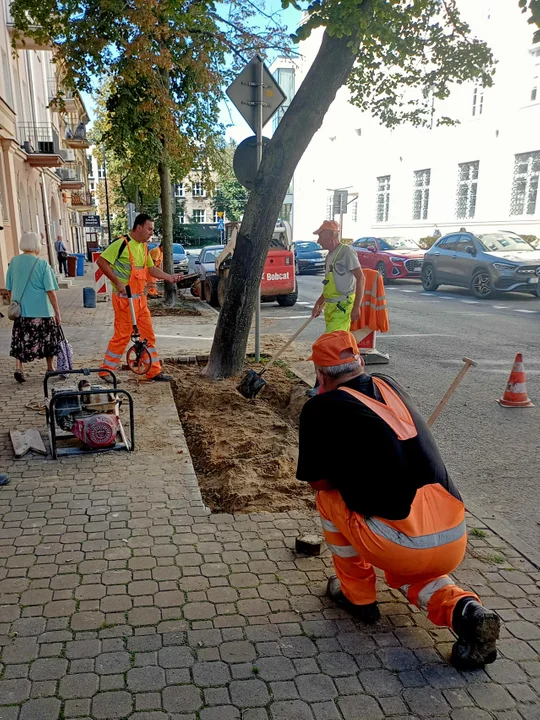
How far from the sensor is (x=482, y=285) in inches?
663

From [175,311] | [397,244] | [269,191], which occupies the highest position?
[269,191]

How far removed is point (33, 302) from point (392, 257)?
16682 millimetres

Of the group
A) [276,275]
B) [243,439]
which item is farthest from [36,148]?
[243,439]

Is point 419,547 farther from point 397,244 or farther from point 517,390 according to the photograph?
point 397,244

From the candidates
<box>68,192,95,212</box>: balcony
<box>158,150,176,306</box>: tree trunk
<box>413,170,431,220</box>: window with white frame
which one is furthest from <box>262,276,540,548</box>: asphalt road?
<box>68,192,95,212</box>: balcony

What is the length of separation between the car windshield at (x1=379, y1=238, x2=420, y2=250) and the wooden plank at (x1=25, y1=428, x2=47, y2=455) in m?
19.6

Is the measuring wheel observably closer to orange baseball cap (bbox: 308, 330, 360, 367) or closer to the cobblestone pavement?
the cobblestone pavement

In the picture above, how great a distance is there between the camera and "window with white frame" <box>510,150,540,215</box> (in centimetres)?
2406

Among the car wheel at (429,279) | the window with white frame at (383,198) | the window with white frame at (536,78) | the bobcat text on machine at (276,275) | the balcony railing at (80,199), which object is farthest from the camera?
the balcony railing at (80,199)

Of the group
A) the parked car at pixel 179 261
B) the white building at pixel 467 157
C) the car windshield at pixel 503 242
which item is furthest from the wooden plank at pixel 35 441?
the white building at pixel 467 157

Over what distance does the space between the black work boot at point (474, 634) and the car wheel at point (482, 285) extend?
50.1 feet

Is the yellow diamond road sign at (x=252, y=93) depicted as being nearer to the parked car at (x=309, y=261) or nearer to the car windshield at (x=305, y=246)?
the parked car at (x=309, y=261)

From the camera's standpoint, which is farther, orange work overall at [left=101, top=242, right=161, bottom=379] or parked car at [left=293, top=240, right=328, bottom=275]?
parked car at [left=293, top=240, right=328, bottom=275]

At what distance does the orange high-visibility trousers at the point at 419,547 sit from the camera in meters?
2.60
